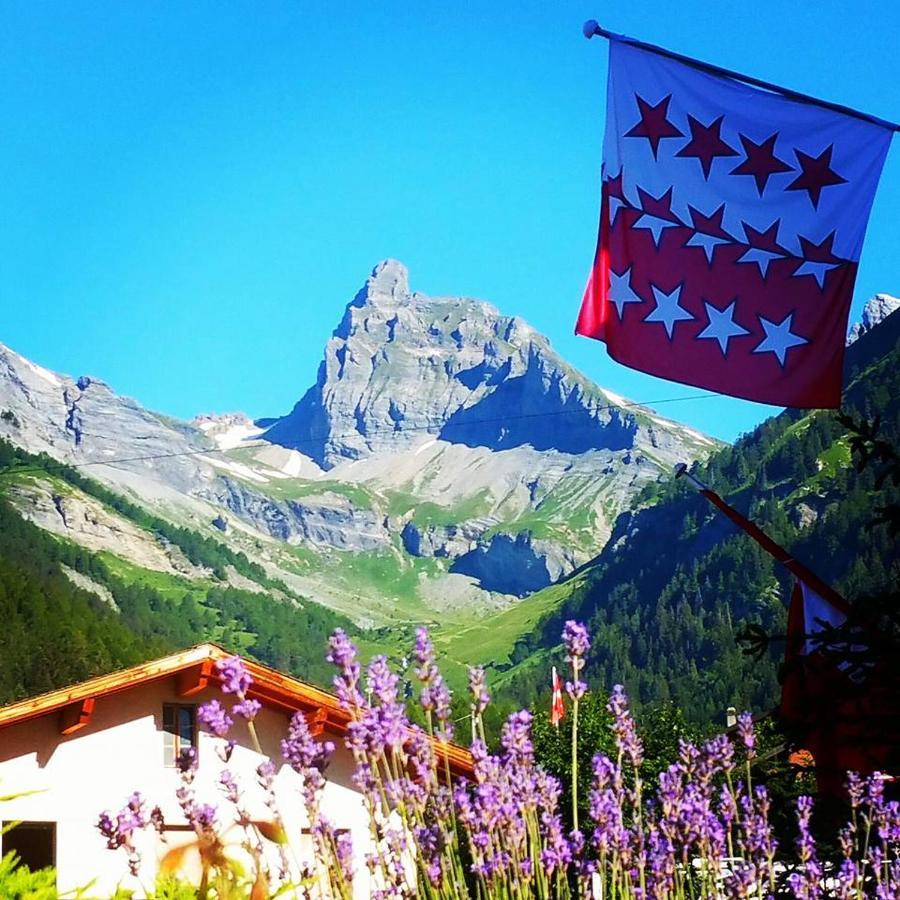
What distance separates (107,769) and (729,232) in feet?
61.1

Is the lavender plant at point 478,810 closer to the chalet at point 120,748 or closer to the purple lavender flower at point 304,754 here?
the purple lavender flower at point 304,754

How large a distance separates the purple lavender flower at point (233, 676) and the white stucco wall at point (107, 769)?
1926 centimetres

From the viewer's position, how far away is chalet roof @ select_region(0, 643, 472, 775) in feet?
76.1

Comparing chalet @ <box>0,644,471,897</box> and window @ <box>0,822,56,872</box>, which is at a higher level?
chalet @ <box>0,644,471,897</box>

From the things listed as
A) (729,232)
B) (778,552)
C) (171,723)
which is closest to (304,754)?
(778,552)

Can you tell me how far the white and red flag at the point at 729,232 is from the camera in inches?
340

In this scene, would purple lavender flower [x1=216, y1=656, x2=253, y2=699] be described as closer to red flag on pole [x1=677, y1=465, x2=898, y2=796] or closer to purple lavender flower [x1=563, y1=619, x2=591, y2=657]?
purple lavender flower [x1=563, y1=619, x2=591, y2=657]

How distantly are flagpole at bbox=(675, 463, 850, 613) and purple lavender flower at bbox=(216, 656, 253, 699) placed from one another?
3499 mm

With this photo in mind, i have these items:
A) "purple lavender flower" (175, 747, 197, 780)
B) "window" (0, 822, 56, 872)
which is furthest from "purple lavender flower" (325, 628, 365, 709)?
"window" (0, 822, 56, 872)

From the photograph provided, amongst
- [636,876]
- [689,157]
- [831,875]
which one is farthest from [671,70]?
[636,876]

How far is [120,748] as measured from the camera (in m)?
24.8

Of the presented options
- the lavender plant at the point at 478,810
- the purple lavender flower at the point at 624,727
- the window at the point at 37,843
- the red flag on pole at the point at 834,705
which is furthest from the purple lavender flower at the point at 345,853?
the window at the point at 37,843

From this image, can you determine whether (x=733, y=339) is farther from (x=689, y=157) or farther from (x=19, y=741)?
(x=19, y=741)

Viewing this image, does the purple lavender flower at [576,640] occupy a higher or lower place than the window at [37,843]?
lower
